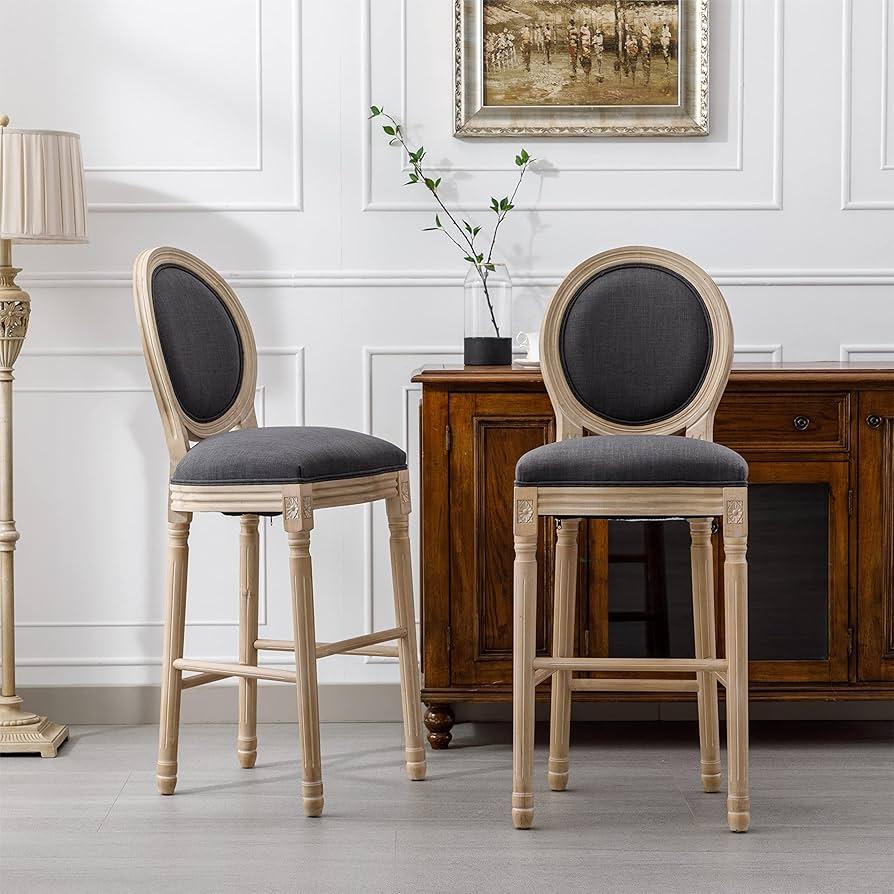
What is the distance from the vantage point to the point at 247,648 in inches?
100

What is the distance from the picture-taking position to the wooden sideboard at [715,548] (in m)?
2.52

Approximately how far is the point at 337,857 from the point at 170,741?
0.50 metres

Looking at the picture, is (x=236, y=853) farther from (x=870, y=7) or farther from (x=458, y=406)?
(x=870, y=7)

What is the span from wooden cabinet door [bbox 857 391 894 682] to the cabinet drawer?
0.05 meters

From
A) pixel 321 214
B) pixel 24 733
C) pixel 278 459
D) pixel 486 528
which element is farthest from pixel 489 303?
pixel 24 733

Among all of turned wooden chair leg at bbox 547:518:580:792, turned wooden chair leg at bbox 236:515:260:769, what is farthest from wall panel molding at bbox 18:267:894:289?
turned wooden chair leg at bbox 547:518:580:792

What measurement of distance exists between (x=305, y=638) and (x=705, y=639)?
82 centimetres

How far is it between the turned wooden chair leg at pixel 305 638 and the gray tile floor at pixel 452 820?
0.08 m

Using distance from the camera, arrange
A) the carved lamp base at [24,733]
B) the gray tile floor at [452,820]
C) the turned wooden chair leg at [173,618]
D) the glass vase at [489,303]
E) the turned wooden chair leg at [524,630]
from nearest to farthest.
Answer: the gray tile floor at [452,820] → the turned wooden chair leg at [524,630] → the turned wooden chair leg at [173,618] → the carved lamp base at [24,733] → the glass vase at [489,303]

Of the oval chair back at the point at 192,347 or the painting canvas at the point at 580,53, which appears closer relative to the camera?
the oval chair back at the point at 192,347

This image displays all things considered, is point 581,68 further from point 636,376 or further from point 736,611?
point 736,611

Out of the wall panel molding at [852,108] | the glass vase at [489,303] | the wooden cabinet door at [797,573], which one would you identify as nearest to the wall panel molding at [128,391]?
the glass vase at [489,303]

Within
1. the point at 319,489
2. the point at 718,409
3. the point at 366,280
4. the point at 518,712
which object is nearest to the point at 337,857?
the point at 518,712

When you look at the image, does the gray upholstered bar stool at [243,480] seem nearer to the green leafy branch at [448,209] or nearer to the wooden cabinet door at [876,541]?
the green leafy branch at [448,209]
